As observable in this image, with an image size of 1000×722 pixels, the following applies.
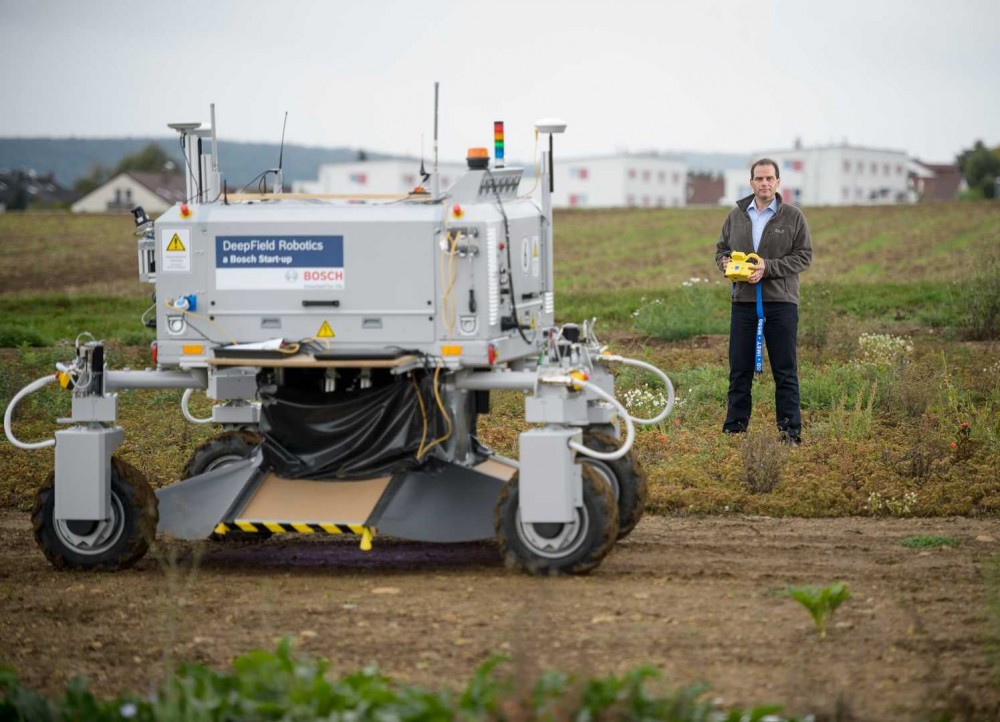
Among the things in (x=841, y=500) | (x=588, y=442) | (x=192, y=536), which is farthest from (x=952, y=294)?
(x=192, y=536)

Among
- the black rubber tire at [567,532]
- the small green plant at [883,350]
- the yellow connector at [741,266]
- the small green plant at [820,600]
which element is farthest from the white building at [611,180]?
the small green plant at [820,600]

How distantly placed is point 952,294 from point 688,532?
1183 centimetres

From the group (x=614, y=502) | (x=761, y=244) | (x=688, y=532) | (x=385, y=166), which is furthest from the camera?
(x=385, y=166)

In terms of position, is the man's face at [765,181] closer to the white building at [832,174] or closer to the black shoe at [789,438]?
the black shoe at [789,438]

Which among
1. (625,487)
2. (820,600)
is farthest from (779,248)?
(820,600)

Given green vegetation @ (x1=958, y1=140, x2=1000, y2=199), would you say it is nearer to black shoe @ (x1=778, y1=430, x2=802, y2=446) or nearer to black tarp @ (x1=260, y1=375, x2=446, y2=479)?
black shoe @ (x1=778, y1=430, x2=802, y2=446)

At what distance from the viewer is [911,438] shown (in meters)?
11.4

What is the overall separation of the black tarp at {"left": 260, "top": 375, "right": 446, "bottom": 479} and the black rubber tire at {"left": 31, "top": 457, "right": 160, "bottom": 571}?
74cm

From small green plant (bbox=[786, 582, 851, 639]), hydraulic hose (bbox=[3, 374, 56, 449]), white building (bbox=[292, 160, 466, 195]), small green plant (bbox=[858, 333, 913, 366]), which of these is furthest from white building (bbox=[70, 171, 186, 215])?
small green plant (bbox=[786, 582, 851, 639])

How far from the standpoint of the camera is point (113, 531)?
8.20m

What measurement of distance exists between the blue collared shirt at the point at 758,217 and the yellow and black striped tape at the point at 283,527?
14.9ft

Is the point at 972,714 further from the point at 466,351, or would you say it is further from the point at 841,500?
the point at 841,500

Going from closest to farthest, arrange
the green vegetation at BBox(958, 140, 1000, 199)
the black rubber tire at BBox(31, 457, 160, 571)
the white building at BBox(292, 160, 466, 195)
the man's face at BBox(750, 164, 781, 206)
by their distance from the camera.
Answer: the black rubber tire at BBox(31, 457, 160, 571), the man's face at BBox(750, 164, 781, 206), the white building at BBox(292, 160, 466, 195), the green vegetation at BBox(958, 140, 1000, 199)

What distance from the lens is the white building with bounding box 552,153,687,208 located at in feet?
398
